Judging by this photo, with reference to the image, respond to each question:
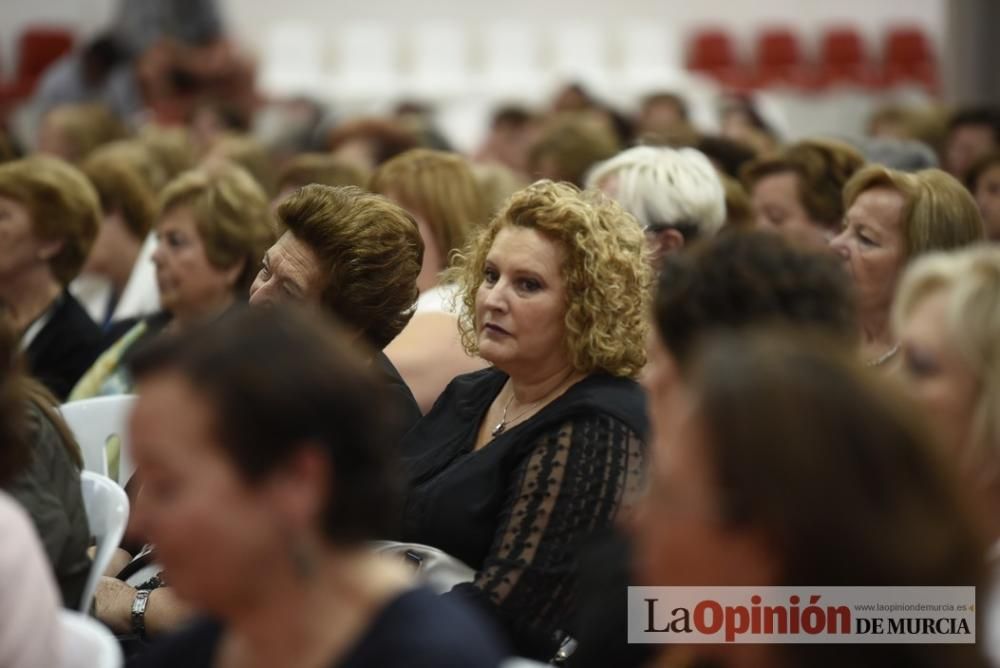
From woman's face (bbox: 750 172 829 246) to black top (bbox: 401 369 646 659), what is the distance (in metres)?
1.89

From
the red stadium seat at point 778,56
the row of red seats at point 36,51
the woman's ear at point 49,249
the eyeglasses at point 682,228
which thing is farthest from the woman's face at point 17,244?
the red stadium seat at point 778,56

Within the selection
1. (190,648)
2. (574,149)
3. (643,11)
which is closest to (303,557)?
(190,648)

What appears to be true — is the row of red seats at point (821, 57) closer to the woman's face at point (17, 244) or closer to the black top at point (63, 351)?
the woman's face at point (17, 244)

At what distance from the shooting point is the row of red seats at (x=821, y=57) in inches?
517

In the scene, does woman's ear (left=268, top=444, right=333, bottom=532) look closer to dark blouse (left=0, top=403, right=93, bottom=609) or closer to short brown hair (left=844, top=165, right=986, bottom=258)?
dark blouse (left=0, top=403, right=93, bottom=609)

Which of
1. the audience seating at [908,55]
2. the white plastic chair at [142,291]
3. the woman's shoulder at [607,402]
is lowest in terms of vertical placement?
the audience seating at [908,55]

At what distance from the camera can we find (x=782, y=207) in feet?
15.0

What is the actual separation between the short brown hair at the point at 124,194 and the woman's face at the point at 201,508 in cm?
393

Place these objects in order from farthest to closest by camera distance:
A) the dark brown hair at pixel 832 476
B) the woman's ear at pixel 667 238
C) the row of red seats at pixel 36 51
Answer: the row of red seats at pixel 36 51 → the woman's ear at pixel 667 238 → the dark brown hair at pixel 832 476

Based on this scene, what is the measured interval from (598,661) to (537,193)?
3.63 feet

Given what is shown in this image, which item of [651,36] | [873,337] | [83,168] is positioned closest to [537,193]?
[873,337]

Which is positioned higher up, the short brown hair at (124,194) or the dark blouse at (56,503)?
the dark blouse at (56,503)

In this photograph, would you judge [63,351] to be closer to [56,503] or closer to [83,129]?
[56,503]

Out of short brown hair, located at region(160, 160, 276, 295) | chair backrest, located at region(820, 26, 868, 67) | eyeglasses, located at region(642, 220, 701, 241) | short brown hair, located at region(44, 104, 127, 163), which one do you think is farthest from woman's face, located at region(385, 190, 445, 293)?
chair backrest, located at region(820, 26, 868, 67)
